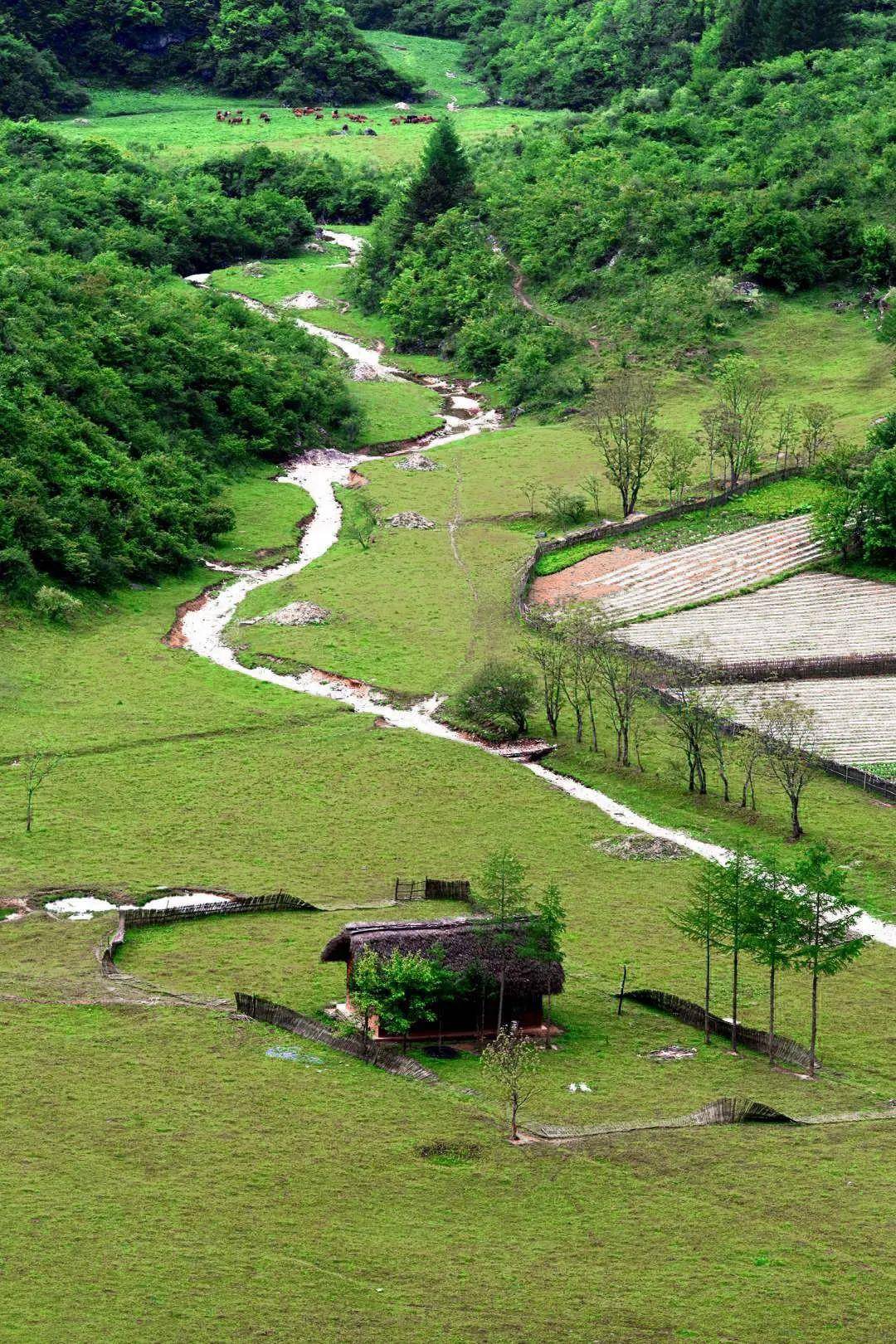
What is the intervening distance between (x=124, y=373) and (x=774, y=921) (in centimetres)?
7657

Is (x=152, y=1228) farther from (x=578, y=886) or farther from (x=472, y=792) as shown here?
(x=472, y=792)

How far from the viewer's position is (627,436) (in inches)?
4082

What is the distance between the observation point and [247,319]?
430ft

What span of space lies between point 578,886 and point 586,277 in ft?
295

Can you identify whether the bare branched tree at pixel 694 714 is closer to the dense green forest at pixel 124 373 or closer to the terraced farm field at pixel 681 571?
the terraced farm field at pixel 681 571

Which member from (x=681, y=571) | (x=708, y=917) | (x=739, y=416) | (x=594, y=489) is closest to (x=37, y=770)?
(x=708, y=917)

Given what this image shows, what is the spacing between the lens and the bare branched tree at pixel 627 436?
103 metres

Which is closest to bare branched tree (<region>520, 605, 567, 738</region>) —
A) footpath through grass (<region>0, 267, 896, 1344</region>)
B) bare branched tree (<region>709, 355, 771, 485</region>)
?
footpath through grass (<region>0, 267, 896, 1344</region>)

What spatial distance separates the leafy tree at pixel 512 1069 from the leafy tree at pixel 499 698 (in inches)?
1157

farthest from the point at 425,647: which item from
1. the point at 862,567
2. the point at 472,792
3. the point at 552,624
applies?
the point at 862,567

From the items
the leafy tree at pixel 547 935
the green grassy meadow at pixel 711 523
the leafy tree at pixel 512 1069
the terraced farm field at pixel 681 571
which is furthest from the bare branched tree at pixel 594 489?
the leafy tree at pixel 512 1069

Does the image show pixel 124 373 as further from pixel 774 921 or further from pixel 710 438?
pixel 774 921

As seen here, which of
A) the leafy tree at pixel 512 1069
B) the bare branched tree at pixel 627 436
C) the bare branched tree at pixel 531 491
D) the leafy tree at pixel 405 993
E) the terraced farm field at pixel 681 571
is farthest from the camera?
the bare branched tree at pixel 531 491

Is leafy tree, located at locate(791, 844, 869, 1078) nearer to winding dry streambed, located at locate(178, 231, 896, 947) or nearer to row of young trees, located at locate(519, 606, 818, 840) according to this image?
winding dry streambed, located at locate(178, 231, 896, 947)
